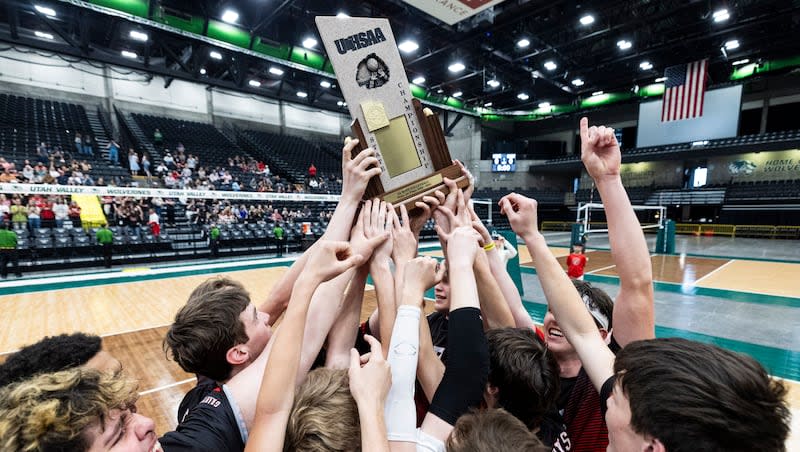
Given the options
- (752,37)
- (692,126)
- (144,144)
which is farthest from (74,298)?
(692,126)

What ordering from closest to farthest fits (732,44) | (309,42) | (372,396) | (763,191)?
(372,396) < (309,42) < (732,44) < (763,191)

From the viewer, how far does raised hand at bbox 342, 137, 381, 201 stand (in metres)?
1.38

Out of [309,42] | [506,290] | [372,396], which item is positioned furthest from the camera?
[309,42]

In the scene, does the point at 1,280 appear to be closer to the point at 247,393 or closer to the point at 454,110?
the point at 247,393

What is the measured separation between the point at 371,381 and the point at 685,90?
21036 mm

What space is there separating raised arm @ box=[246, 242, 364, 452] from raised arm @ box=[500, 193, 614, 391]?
0.72 m

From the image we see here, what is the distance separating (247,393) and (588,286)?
1515 millimetres

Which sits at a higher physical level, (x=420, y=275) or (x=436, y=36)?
(x=436, y=36)

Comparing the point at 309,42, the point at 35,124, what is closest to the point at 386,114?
the point at 309,42

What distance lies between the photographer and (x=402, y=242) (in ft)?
4.33

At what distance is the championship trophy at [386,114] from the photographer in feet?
4.56

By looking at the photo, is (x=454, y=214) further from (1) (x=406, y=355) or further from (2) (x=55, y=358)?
(2) (x=55, y=358)

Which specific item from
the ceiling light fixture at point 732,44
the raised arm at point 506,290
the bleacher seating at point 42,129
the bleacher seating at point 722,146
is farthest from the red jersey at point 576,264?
the bleacher seating at point 722,146

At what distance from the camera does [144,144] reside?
13.7 m
